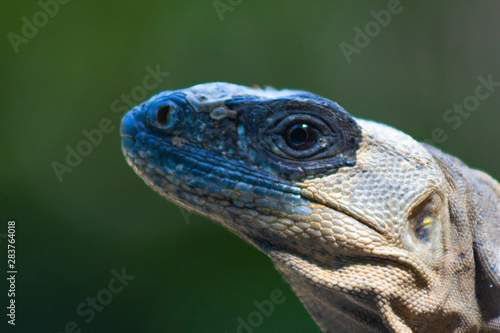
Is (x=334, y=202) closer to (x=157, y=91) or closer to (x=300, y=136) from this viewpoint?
(x=300, y=136)

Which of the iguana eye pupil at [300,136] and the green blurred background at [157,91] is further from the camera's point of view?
the green blurred background at [157,91]

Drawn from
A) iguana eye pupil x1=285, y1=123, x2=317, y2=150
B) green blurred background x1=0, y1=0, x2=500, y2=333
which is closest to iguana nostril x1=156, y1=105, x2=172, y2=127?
iguana eye pupil x1=285, y1=123, x2=317, y2=150

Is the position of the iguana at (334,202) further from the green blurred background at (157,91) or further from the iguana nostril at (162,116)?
the green blurred background at (157,91)

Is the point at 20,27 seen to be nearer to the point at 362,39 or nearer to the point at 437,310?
the point at 362,39

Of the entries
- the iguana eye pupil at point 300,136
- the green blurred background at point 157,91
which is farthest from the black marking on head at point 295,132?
the green blurred background at point 157,91

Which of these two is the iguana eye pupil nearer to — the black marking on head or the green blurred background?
the black marking on head

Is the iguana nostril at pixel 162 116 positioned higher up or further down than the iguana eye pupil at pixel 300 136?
higher up

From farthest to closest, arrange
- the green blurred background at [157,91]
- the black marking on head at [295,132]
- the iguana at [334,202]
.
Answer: the green blurred background at [157,91]
the black marking on head at [295,132]
the iguana at [334,202]
